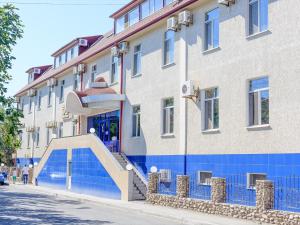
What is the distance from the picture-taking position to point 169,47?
22703mm

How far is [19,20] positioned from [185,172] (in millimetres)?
9020

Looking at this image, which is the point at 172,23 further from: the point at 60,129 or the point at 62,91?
the point at 60,129

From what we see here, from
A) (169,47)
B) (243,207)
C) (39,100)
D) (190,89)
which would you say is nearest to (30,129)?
(39,100)

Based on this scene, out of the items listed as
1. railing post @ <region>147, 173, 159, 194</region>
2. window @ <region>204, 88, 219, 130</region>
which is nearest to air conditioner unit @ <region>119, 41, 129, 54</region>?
window @ <region>204, 88, 219, 130</region>

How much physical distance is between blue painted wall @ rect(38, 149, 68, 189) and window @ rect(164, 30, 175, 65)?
11.0 m

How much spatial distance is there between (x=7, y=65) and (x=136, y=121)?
9.04 metres

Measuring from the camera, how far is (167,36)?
2286cm

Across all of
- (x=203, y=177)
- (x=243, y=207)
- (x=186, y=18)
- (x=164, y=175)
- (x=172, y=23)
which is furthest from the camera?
(x=164, y=175)

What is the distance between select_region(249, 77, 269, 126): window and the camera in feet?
54.3

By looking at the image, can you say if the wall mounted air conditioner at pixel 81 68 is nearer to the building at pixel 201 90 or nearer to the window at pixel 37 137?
the building at pixel 201 90

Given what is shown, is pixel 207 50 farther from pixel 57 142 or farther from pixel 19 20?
pixel 57 142

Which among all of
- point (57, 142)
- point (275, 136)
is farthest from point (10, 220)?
point (57, 142)

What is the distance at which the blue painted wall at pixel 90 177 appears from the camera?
2394 centimetres

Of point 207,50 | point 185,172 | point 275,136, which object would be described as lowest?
point 185,172
